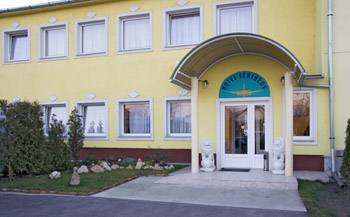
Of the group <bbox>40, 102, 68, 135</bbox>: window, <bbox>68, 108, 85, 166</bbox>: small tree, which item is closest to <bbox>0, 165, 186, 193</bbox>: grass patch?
<bbox>68, 108, 85, 166</bbox>: small tree

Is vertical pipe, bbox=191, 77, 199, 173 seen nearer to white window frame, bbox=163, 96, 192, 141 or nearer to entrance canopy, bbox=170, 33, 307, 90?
entrance canopy, bbox=170, 33, 307, 90

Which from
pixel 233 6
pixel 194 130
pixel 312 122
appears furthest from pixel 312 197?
pixel 233 6

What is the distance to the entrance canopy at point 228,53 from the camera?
889 centimetres

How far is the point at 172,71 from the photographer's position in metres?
12.0

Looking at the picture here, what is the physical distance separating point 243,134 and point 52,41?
28.6 ft

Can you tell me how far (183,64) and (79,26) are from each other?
6.07 metres

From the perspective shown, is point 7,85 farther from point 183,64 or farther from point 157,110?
point 183,64

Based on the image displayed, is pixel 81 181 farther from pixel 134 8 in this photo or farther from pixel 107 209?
pixel 134 8

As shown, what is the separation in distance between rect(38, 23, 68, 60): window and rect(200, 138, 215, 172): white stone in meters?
7.17

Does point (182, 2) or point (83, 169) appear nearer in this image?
point (83, 169)

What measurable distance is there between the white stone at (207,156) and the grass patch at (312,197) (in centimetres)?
256

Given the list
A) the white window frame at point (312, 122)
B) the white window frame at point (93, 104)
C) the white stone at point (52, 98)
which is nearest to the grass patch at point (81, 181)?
the white window frame at point (93, 104)

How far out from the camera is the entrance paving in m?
6.88

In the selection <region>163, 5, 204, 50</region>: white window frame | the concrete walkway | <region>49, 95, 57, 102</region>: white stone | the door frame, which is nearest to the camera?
the concrete walkway
